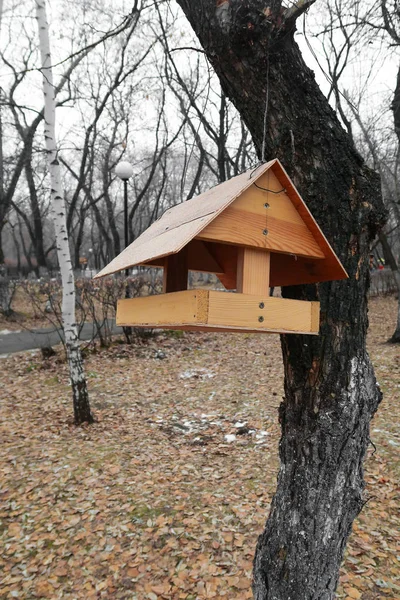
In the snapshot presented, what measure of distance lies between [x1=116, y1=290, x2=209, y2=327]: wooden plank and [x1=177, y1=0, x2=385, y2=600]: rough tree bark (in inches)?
24.4

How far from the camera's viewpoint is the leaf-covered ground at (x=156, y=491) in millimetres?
3191

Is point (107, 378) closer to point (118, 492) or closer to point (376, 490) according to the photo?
point (118, 492)

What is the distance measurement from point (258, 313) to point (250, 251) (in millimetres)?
276

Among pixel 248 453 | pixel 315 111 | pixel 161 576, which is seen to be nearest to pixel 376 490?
pixel 248 453

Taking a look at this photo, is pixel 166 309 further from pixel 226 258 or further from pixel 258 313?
pixel 226 258

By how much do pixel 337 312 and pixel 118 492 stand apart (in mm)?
3294

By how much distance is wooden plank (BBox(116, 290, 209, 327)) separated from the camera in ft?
4.82

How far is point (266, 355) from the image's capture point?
9375mm

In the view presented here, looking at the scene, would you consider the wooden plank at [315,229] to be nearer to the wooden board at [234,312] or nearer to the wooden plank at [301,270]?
the wooden plank at [301,270]

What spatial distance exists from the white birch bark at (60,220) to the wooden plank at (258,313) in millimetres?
4295

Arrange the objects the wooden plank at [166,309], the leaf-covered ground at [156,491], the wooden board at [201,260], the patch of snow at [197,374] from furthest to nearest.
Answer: the patch of snow at [197,374] < the leaf-covered ground at [156,491] < the wooden board at [201,260] < the wooden plank at [166,309]

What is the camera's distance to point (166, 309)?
1743 mm

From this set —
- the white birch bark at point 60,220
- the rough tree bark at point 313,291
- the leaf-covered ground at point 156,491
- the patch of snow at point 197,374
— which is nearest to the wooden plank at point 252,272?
the rough tree bark at point 313,291

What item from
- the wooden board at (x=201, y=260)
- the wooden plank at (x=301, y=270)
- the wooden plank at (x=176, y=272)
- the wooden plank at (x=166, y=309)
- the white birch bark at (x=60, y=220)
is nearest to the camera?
the wooden plank at (x=166, y=309)
